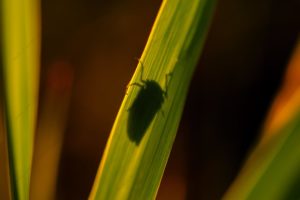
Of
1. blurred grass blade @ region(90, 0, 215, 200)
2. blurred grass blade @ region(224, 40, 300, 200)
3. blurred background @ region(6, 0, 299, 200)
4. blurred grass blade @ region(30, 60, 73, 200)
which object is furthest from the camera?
blurred background @ region(6, 0, 299, 200)

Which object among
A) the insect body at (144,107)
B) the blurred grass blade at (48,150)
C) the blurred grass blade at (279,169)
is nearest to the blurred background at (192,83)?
the blurred grass blade at (48,150)

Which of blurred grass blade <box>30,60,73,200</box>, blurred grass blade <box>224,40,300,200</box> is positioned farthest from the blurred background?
blurred grass blade <box>224,40,300,200</box>

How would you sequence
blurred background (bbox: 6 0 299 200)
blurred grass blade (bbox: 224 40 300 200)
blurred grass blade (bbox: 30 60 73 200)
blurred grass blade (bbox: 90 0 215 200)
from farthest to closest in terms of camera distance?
blurred background (bbox: 6 0 299 200) < blurred grass blade (bbox: 30 60 73 200) < blurred grass blade (bbox: 90 0 215 200) < blurred grass blade (bbox: 224 40 300 200)

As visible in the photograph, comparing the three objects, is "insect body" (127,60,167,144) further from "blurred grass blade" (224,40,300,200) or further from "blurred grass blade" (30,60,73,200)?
"blurred grass blade" (30,60,73,200)

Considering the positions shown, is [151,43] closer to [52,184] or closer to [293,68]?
[52,184]

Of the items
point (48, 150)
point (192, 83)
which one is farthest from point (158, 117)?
point (192, 83)

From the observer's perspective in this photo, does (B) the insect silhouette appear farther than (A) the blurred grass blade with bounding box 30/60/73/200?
No

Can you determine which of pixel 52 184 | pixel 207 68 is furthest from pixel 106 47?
pixel 52 184
